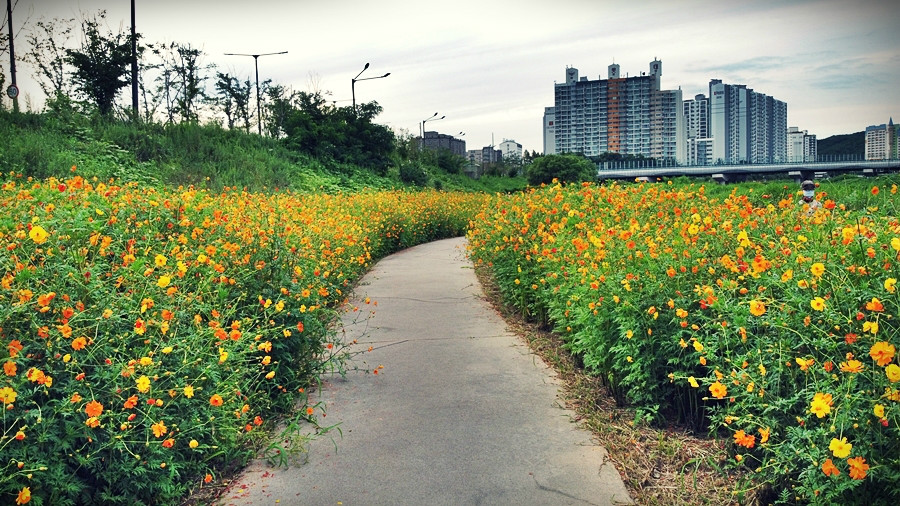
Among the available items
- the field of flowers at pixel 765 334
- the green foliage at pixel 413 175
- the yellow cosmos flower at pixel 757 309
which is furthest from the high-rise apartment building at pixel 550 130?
the yellow cosmos flower at pixel 757 309

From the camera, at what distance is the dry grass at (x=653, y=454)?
338 centimetres

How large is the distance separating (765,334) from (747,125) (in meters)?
96.0

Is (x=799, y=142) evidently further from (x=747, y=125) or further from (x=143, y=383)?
(x=143, y=383)

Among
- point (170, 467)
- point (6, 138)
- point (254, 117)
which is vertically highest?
point (254, 117)

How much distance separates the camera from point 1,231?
3955mm

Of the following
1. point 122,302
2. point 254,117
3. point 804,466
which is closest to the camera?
point 804,466

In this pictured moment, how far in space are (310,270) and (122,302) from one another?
2081 mm

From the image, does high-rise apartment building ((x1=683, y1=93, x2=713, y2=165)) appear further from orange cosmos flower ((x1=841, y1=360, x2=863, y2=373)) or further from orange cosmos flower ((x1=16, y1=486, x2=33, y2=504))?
orange cosmos flower ((x1=16, y1=486, x2=33, y2=504))

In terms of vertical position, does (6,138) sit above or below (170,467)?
above

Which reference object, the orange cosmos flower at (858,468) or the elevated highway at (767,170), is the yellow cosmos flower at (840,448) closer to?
the orange cosmos flower at (858,468)

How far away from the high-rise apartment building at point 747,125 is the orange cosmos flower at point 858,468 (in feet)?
273

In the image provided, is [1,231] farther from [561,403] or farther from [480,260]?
[480,260]

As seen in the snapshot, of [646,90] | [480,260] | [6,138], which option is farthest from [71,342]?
[646,90]

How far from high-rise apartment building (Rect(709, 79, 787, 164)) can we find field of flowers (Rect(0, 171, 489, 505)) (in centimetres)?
8194
